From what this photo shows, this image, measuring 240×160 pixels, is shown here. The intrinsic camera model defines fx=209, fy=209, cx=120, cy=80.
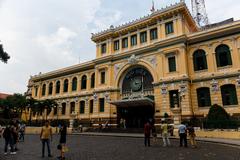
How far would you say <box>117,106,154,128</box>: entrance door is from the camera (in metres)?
30.1

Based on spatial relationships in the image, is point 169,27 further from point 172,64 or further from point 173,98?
point 173,98

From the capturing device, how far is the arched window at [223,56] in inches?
1007

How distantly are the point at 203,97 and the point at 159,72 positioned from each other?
6.62 metres

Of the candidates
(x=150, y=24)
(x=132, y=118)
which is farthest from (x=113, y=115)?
(x=150, y=24)

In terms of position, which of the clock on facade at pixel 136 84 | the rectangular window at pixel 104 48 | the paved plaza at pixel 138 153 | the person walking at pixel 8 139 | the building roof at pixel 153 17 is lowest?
the paved plaza at pixel 138 153

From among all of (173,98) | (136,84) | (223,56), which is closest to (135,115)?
(136,84)

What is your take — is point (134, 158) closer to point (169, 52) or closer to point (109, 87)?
point (169, 52)

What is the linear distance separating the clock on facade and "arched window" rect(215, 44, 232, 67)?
36.3ft

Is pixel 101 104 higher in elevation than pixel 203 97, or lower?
lower

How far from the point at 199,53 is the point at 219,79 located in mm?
4479

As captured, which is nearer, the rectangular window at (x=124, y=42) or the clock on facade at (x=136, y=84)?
the clock on facade at (x=136, y=84)

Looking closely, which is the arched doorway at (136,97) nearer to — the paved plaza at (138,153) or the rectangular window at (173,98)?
the rectangular window at (173,98)

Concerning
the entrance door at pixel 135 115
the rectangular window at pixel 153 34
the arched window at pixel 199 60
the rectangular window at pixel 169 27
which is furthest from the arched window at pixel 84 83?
the arched window at pixel 199 60

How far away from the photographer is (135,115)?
31266mm
